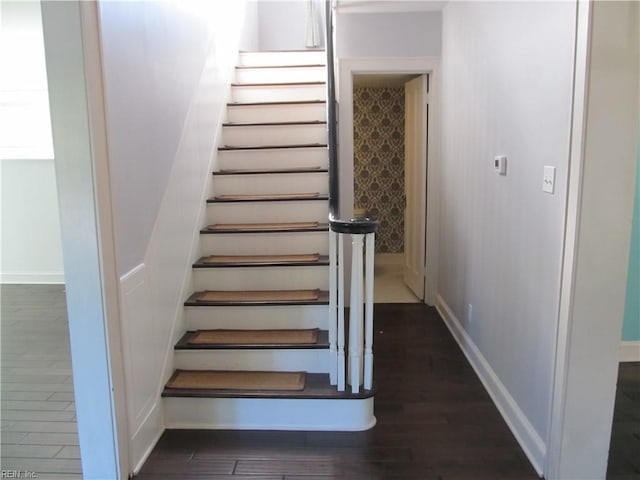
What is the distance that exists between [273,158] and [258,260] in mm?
993

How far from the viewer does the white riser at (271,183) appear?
3.55m

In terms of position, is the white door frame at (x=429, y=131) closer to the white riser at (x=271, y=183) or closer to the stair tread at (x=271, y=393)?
the white riser at (x=271, y=183)

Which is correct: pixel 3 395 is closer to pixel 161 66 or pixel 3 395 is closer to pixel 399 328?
pixel 161 66

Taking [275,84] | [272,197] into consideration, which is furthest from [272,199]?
[275,84]

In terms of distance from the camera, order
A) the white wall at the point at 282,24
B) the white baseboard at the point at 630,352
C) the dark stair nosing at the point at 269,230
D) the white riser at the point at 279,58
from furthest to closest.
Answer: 1. the white wall at the point at 282,24
2. the white riser at the point at 279,58
3. the white baseboard at the point at 630,352
4. the dark stair nosing at the point at 269,230

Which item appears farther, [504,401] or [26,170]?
[26,170]

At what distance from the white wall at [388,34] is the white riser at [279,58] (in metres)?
0.72

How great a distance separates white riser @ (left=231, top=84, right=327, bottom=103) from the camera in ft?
14.2

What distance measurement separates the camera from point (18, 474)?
213 centimetres

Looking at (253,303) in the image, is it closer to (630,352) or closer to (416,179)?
(416,179)

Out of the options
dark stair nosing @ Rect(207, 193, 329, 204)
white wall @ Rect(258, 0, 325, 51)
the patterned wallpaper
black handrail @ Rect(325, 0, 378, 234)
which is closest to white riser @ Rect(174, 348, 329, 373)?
black handrail @ Rect(325, 0, 378, 234)

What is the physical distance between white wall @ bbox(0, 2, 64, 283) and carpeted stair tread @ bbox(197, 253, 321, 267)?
2.98m

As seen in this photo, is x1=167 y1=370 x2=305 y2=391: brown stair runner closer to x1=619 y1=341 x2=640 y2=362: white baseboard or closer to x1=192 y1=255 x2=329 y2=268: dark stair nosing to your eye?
x1=192 y1=255 x2=329 y2=268: dark stair nosing

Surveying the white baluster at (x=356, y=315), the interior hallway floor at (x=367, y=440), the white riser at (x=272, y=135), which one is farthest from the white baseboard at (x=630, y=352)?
the white riser at (x=272, y=135)
